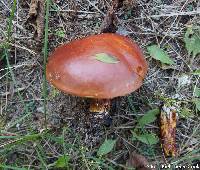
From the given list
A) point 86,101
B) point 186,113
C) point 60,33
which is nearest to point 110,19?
point 60,33

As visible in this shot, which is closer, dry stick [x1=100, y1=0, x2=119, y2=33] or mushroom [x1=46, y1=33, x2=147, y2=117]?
mushroom [x1=46, y1=33, x2=147, y2=117]

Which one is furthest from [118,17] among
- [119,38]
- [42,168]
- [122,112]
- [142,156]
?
[42,168]

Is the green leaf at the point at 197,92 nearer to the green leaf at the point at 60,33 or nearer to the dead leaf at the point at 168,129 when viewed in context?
the dead leaf at the point at 168,129

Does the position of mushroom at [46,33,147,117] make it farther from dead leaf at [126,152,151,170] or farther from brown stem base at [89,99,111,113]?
dead leaf at [126,152,151,170]

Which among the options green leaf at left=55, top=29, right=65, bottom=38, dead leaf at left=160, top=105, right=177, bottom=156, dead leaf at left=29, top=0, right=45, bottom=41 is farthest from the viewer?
green leaf at left=55, top=29, right=65, bottom=38

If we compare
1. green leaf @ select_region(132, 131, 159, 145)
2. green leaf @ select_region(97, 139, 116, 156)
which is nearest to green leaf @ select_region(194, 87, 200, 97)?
green leaf @ select_region(132, 131, 159, 145)
